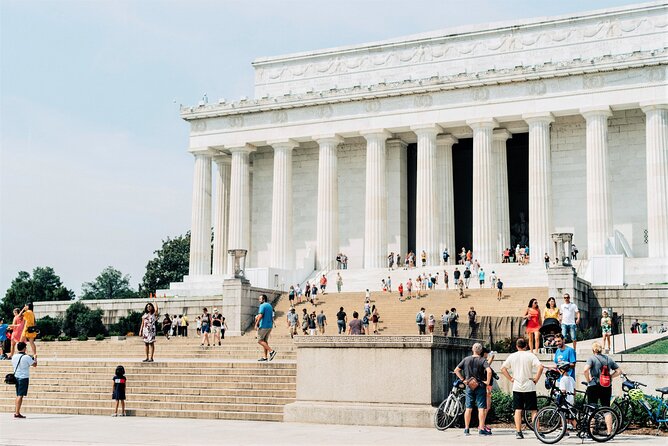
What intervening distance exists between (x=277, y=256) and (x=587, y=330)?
28179 millimetres

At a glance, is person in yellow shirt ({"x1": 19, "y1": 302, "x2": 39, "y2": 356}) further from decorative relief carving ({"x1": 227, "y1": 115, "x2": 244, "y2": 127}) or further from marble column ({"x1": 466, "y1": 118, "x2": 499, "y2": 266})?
decorative relief carving ({"x1": 227, "y1": 115, "x2": 244, "y2": 127})

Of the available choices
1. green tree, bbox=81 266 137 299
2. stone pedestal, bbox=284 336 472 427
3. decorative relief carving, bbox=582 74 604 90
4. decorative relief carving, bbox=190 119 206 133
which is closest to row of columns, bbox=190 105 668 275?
decorative relief carving, bbox=582 74 604 90

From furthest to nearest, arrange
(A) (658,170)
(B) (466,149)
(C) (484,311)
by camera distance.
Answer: (B) (466,149)
(A) (658,170)
(C) (484,311)

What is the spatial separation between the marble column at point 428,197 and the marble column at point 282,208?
965cm

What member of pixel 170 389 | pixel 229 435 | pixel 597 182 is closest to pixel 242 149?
pixel 597 182

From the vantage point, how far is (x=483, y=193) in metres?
57.2

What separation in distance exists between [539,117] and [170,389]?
123 feet

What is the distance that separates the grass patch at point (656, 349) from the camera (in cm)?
2630

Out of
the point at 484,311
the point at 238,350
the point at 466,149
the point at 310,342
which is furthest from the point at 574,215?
the point at 310,342

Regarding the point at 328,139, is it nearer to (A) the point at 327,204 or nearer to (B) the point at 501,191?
(A) the point at 327,204

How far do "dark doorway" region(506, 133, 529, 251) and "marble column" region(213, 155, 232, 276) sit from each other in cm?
2137

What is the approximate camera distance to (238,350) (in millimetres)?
33781

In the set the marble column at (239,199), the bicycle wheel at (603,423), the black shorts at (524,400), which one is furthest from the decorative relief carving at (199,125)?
the bicycle wheel at (603,423)

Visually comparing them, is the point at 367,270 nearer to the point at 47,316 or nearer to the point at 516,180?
the point at 516,180
